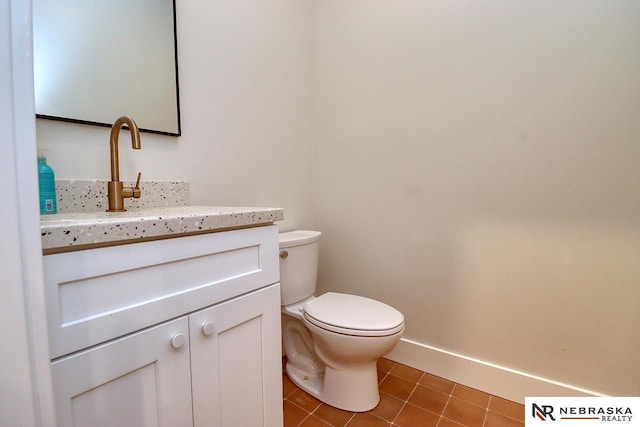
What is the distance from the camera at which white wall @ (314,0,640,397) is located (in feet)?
3.71

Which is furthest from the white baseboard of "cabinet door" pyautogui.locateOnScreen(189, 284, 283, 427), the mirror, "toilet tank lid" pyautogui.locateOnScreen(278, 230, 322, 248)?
the mirror

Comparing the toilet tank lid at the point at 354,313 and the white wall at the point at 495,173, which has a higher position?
the white wall at the point at 495,173

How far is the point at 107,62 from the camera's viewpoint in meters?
0.99

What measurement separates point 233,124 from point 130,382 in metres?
1.08

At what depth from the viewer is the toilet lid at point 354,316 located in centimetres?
116

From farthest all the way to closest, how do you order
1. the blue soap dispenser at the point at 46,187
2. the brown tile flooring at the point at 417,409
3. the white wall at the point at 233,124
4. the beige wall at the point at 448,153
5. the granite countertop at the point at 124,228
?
the brown tile flooring at the point at 417,409 < the beige wall at the point at 448,153 < the white wall at the point at 233,124 < the blue soap dispenser at the point at 46,187 < the granite countertop at the point at 124,228

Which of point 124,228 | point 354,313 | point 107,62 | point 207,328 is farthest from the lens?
point 354,313

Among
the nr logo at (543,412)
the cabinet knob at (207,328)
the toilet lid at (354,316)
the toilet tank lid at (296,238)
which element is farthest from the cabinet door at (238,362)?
the nr logo at (543,412)

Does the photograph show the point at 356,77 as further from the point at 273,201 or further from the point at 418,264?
the point at 418,264

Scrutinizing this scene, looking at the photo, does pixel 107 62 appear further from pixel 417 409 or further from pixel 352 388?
pixel 417 409

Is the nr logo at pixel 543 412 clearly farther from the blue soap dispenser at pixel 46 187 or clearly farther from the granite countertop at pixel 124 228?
the blue soap dispenser at pixel 46 187

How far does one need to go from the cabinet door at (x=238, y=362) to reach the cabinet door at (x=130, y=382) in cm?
3

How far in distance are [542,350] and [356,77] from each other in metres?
1.61

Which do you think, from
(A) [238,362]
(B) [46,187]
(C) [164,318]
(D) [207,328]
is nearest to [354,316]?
(A) [238,362]
